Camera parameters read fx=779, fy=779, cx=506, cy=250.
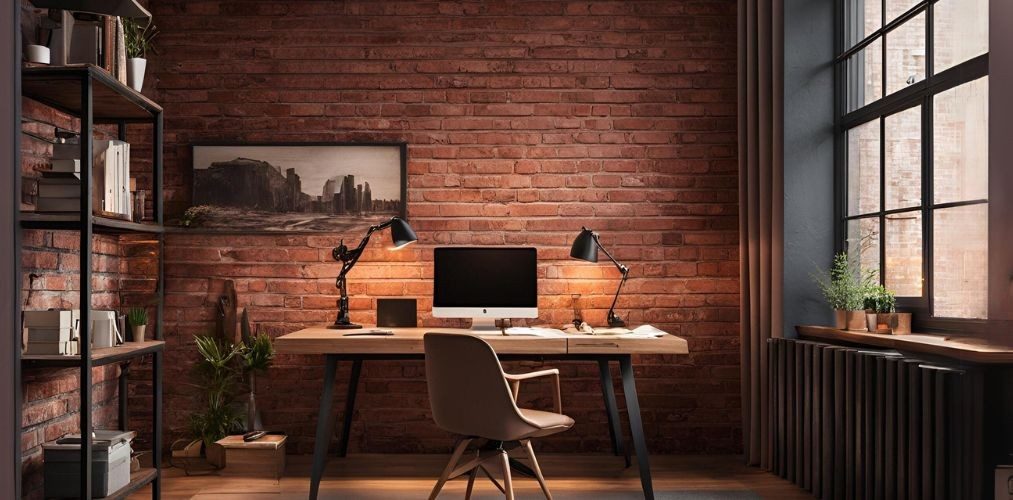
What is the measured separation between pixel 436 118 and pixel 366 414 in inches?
67.8

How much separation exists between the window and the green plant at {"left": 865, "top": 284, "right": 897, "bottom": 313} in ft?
0.28

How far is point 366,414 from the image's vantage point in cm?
439

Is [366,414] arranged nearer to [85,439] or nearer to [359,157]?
[359,157]

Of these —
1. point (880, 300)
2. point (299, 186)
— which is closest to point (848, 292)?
point (880, 300)

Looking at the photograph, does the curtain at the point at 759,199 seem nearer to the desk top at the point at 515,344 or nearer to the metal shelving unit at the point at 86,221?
the desk top at the point at 515,344

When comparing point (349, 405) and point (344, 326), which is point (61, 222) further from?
point (349, 405)

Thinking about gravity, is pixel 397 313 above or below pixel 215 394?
above

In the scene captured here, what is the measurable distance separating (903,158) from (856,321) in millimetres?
716

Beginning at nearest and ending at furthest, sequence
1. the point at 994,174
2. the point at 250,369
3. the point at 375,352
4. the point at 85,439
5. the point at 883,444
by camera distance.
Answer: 1. the point at 994,174
2. the point at 85,439
3. the point at 883,444
4. the point at 375,352
5. the point at 250,369

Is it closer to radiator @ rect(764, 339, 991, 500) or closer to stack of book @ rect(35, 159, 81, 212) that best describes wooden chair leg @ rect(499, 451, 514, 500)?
radiator @ rect(764, 339, 991, 500)

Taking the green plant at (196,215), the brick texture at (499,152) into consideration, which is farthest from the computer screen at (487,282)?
the green plant at (196,215)

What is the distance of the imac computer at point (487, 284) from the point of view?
409 centimetres

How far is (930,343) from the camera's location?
2.63 m

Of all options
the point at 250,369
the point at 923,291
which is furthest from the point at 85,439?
the point at 923,291
